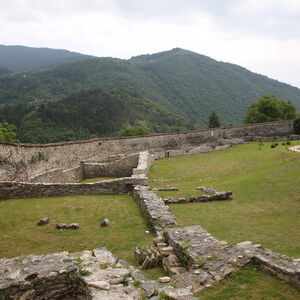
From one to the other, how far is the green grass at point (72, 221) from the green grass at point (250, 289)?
254 centimetres

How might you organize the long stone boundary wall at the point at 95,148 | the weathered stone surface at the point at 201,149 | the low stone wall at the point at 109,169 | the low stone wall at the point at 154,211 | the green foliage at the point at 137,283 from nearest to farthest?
the green foliage at the point at 137,283, the low stone wall at the point at 154,211, the long stone boundary wall at the point at 95,148, the low stone wall at the point at 109,169, the weathered stone surface at the point at 201,149

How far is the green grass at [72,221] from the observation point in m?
7.91

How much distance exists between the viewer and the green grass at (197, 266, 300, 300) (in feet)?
15.5

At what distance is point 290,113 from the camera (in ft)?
196

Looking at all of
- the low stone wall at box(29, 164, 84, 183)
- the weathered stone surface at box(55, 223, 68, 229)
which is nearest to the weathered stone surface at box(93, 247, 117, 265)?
the weathered stone surface at box(55, 223, 68, 229)

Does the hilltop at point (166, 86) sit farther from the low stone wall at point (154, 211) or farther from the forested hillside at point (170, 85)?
the low stone wall at point (154, 211)

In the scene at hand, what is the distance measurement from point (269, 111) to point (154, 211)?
177ft

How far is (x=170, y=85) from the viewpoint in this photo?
157000 millimetres

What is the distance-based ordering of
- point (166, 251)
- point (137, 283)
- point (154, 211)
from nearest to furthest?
point (137, 283)
point (166, 251)
point (154, 211)

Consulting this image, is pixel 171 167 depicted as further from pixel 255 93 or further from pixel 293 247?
pixel 255 93

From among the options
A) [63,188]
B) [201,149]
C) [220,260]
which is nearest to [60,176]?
[63,188]

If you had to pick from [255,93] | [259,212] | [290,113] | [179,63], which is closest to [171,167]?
[259,212]

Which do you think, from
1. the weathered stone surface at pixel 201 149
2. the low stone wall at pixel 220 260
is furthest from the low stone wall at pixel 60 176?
the weathered stone surface at pixel 201 149

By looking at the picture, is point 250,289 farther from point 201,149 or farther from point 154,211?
point 201,149
